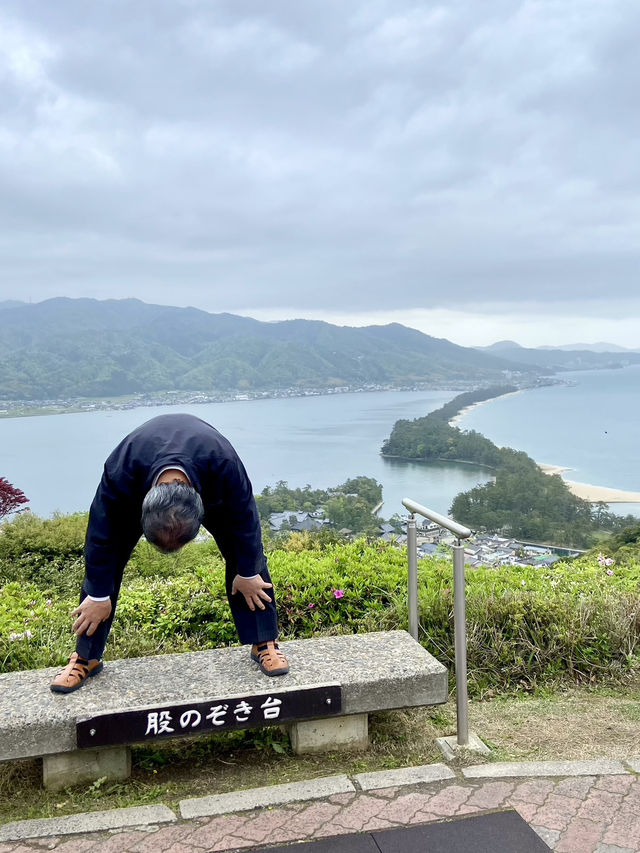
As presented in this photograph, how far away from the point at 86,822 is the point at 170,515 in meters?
1.21

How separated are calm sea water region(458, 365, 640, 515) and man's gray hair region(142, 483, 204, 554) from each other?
3389cm

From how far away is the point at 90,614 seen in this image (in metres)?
2.73

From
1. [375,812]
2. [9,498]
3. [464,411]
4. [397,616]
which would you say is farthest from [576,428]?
[375,812]

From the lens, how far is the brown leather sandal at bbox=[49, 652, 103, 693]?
275cm

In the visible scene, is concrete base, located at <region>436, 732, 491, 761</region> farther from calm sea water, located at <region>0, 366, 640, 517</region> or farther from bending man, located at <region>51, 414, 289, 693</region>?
calm sea water, located at <region>0, 366, 640, 517</region>

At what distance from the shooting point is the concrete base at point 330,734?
9.49ft

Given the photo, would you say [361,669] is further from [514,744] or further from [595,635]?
[595,635]

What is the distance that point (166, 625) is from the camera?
12.5ft

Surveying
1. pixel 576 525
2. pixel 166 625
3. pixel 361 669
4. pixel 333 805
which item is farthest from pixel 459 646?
pixel 576 525

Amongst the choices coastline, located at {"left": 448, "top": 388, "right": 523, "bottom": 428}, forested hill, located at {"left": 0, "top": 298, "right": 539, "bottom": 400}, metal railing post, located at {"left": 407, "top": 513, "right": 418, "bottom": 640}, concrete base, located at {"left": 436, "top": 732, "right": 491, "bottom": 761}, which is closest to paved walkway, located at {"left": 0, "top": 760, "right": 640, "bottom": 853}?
concrete base, located at {"left": 436, "top": 732, "right": 491, "bottom": 761}

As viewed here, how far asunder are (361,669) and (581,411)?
9801 cm

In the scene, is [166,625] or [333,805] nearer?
[333,805]

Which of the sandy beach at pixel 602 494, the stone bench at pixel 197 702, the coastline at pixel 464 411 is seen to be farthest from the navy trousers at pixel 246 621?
the coastline at pixel 464 411

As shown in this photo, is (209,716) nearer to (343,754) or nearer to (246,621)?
(246,621)
